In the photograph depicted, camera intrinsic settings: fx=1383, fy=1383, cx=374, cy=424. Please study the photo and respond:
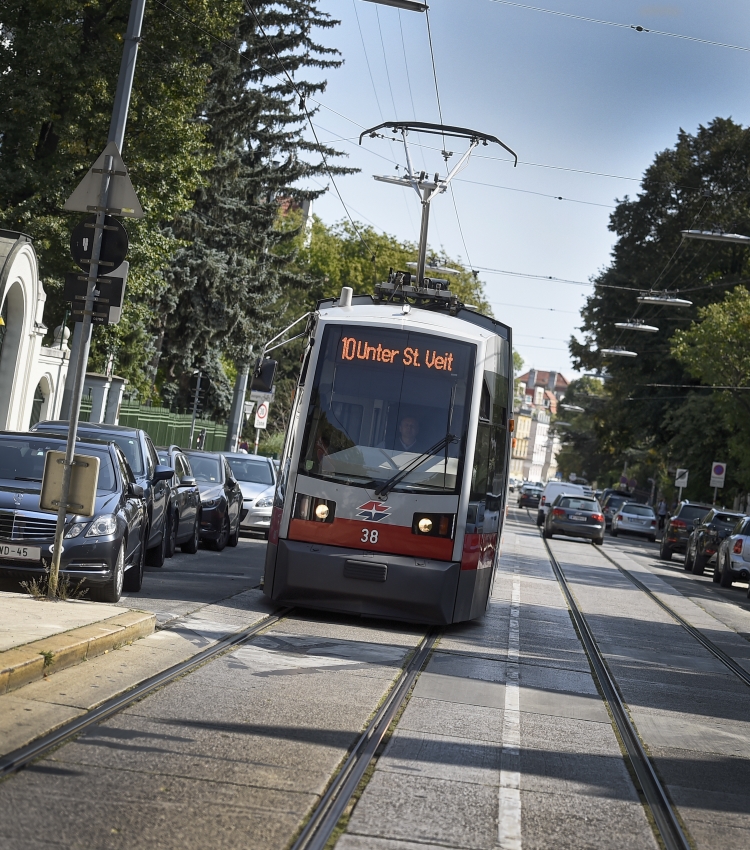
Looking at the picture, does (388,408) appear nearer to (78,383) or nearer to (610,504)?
(78,383)

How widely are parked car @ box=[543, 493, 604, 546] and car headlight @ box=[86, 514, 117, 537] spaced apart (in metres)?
31.1

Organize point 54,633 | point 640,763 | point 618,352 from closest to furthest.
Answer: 1. point 640,763
2. point 54,633
3. point 618,352

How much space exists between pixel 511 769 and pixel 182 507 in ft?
40.5

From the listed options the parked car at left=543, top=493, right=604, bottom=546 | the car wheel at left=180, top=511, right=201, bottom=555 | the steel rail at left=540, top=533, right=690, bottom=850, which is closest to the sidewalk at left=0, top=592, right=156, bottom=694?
the steel rail at left=540, top=533, right=690, bottom=850

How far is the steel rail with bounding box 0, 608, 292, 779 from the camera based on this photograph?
6.26 meters

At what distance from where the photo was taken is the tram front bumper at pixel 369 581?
13.0 metres

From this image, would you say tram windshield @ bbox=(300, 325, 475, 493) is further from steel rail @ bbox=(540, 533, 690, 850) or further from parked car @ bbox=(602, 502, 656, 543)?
parked car @ bbox=(602, 502, 656, 543)

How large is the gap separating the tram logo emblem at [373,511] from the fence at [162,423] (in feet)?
77.5

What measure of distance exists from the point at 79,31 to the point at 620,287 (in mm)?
27631

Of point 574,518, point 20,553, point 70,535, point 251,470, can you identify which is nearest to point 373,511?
point 70,535

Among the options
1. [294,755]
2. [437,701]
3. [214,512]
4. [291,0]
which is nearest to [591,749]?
[437,701]

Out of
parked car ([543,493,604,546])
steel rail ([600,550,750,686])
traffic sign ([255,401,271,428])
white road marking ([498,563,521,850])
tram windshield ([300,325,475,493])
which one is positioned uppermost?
traffic sign ([255,401,271,428])

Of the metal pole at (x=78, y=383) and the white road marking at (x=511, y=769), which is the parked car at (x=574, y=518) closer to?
the white road marking at (x=511, y=769)

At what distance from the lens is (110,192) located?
12.1 metres
